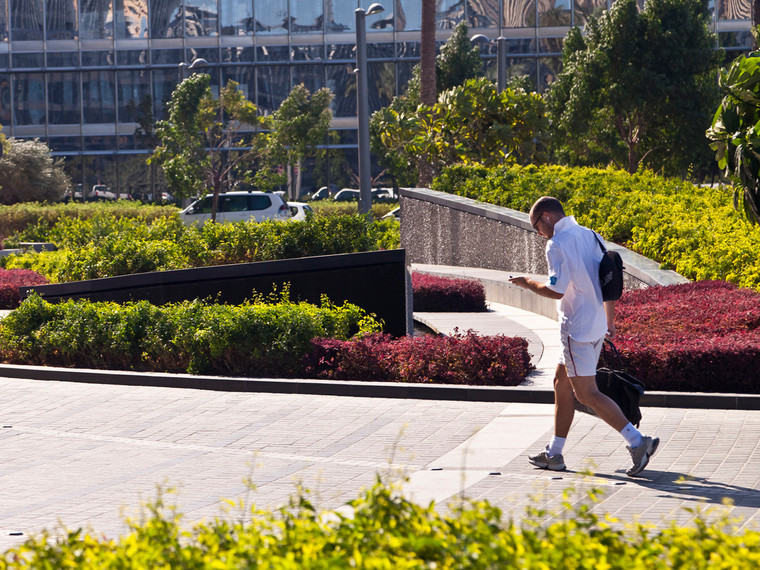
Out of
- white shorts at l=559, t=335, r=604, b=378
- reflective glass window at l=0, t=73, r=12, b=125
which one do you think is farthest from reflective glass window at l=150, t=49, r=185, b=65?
white shorts at l=559, t=335, r=604, b=378

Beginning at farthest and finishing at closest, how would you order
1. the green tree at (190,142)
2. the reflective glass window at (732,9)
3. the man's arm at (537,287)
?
the reflective glass window at (732,9)
the green tree at (190,142)
the man's arm at (537,287)

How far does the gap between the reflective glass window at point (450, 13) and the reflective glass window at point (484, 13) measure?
1.41ft

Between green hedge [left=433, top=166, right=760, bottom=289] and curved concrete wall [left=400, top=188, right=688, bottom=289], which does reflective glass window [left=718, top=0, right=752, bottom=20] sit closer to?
green hedge [left=433, top=166, right=760, bottom=289]

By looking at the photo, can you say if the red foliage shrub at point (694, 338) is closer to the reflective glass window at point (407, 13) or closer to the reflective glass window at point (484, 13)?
the reflective glass window at point (484, 13)

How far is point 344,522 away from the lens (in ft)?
12.9

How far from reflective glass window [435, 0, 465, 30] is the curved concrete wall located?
28.9 m

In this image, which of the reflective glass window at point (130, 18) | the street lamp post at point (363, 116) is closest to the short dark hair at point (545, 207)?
the street lamp post at point (363, 116)

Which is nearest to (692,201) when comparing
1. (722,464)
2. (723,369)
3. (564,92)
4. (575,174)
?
(575,174)

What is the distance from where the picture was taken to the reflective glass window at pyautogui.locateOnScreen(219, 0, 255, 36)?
52812 mm

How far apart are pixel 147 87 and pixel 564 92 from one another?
26.7 meters

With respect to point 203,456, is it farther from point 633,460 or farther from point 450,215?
point 450,215

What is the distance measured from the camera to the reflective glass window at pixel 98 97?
54.4 m

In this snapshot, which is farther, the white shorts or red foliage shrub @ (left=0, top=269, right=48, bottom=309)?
red foliage shrub @ (left=0, top=269, right=48, bottom=309)

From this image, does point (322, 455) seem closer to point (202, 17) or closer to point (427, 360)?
point (427, 360)
